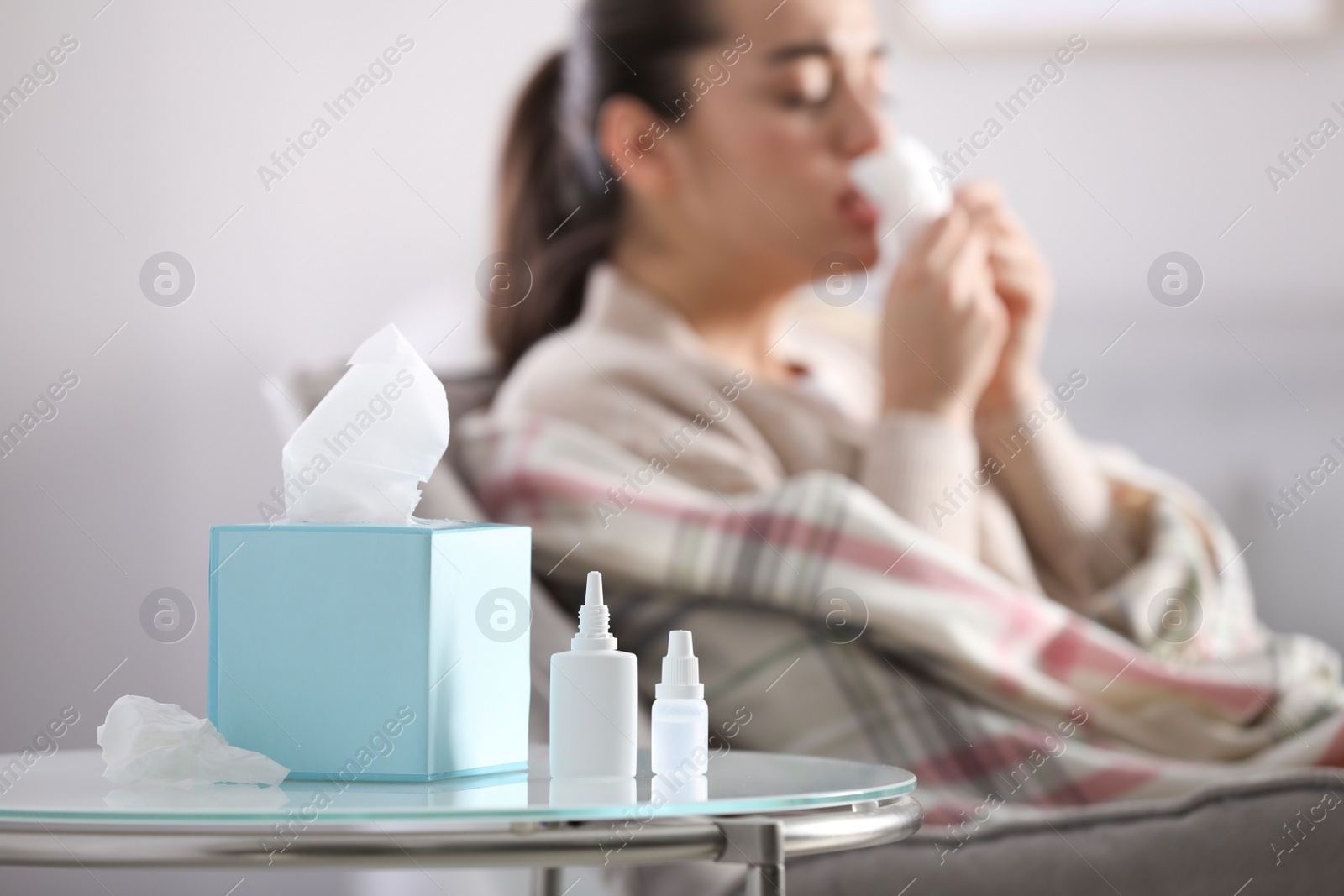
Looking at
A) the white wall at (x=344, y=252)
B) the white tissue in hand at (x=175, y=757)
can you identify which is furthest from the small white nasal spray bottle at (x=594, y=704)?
the white wall at (x=344, y=252)

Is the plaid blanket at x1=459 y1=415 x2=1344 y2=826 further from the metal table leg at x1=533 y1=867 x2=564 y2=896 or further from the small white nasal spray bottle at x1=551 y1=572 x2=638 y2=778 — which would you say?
the small white nasal spray bottle at x1=551 y1=572 x2=638 y2=778

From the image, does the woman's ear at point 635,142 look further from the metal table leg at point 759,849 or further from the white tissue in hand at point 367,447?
the metal table leg at point 759,849

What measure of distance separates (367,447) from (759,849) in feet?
0.76

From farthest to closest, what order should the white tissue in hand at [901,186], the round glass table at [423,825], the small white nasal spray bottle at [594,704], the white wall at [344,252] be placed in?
the white wall at [344,252] < the white tissue in hand at [901,186] < the small white nasal spray bottle at [594,704] < the round glass table at [423,825]

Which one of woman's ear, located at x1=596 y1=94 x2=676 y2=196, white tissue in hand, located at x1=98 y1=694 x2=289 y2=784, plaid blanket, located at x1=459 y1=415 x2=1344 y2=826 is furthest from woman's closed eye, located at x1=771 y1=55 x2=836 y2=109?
white tissue in hand, located at x1=98 y1=694 x2=289 y2=784

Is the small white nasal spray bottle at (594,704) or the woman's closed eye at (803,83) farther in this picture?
the woman's closed eye at (803,83)

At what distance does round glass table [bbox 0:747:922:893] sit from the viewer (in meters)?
0.42

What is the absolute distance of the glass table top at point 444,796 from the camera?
44 centimetres

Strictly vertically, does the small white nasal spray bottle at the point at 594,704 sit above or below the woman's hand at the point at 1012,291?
below

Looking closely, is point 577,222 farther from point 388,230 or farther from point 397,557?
point 397,557

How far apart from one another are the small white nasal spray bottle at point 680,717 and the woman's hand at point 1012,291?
0.80 meters

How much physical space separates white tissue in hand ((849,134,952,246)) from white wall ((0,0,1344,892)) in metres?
0.48

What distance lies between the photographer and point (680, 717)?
0.55 metres

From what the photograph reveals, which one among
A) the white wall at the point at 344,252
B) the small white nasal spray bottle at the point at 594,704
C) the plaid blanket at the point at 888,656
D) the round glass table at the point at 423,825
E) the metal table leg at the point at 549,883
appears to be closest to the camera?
the round glass table at the point at 423,825
